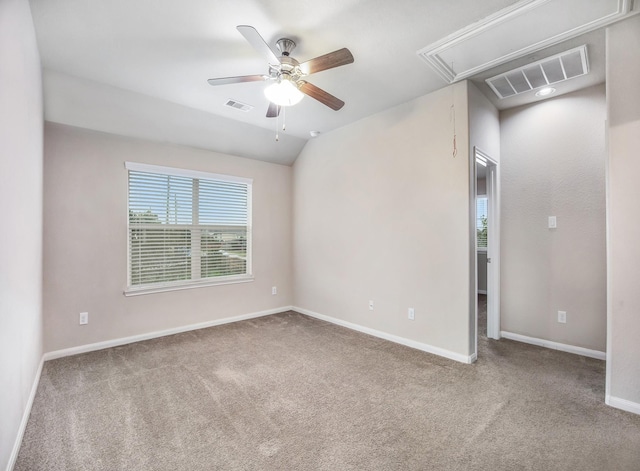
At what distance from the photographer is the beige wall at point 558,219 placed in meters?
3.16

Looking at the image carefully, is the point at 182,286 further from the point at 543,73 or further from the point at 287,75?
the point at 543,73

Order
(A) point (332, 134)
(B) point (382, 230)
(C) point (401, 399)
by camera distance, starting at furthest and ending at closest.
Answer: (A) point (332, 134) → (B) point (382, 230) → (C) point (401, 399)

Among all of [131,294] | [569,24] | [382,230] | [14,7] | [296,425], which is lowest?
[296,425]

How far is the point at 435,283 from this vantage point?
3.27m

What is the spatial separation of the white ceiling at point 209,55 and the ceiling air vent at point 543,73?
97 millimetres

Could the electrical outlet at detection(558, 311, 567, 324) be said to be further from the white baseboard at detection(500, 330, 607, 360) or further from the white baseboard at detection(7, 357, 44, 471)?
the white baseboard at detection(7, 357, 44, 471)

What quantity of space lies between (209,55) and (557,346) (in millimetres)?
4534

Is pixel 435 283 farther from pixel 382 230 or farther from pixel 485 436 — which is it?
pixel 485 436

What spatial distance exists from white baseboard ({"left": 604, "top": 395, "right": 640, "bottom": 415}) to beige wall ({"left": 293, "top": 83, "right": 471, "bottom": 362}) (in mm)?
1029

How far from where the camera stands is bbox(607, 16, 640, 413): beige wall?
215cm

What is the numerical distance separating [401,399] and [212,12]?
3.09 metres

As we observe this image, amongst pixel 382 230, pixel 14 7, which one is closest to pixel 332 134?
pixel 382 230

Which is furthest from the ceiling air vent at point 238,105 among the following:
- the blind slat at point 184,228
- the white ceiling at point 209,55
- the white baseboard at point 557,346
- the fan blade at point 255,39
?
the white baseboard at point 557,346

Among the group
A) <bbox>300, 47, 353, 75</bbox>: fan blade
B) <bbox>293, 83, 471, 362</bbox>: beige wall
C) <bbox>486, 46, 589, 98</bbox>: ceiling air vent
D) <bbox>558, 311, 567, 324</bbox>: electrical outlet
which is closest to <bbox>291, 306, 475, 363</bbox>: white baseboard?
<bbox>293, 83, 471, 362</bbox>: beige wall
